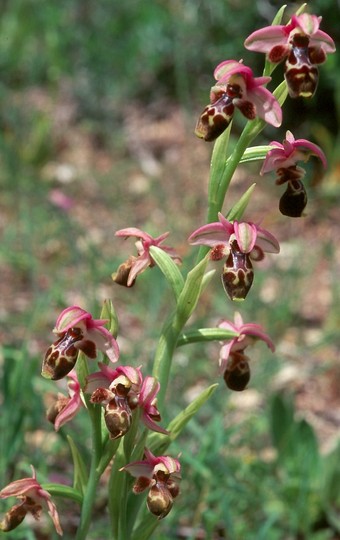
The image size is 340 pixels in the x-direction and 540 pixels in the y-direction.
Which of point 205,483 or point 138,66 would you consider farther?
point 138,66

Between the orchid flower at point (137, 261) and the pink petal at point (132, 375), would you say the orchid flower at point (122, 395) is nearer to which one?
the pink petal at point (132, 375)

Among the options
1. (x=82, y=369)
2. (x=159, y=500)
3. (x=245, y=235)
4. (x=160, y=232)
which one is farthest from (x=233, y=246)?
(x=160, y=232)

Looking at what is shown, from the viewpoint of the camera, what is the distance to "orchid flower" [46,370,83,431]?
5.32ft

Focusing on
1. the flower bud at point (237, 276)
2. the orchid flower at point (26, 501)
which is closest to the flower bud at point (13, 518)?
the orchid flower at point (26, 501)

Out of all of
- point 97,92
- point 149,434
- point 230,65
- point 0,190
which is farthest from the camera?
point 97,92

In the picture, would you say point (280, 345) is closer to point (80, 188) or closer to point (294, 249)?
point (294, 249)

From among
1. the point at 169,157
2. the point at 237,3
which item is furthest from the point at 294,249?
the point at 237,3

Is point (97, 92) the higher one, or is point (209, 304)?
point (97, 92)

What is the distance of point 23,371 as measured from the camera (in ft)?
7.66

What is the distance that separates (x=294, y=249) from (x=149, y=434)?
259 cm

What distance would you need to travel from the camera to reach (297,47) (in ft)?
4.96

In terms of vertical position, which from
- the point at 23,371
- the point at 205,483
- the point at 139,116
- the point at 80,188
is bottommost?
the point at 205,483

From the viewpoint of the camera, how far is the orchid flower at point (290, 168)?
1.61 metres

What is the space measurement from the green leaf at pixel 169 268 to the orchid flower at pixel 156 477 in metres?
0.31
